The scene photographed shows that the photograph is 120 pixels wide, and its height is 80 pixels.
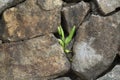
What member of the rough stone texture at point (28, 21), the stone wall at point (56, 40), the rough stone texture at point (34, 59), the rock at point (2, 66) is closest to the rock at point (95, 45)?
the stone wall at point (56, 40)

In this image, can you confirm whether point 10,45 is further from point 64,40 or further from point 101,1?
point 101,1

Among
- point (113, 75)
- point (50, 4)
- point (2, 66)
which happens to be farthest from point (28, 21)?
point (113, 75)

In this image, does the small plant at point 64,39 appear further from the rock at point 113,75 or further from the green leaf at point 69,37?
the rock at point 113,75

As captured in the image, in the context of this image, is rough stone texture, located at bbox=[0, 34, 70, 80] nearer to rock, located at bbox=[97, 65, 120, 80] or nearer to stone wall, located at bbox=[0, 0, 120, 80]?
stone wall, located at bbox=[0, 0, 120, 80]

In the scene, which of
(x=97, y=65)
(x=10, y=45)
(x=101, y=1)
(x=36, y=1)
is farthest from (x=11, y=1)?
(x=97, y=65)

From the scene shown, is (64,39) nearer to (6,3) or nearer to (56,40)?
(56,40)

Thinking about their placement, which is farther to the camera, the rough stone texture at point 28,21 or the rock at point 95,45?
the rock at point 95,45
